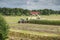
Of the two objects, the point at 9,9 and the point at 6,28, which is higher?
the point at 6,28

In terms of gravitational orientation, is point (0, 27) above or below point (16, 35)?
above

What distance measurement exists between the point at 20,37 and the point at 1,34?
566cm

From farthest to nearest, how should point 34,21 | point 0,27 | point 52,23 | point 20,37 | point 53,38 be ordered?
point 34,21
point 52,23
point 20,37
point 53,38
point 0,27

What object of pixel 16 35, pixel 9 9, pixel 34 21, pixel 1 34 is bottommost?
A: pixel 9 9

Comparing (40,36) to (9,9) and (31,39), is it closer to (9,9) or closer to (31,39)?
(31,39)

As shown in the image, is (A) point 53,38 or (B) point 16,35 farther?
(B) point 16,35

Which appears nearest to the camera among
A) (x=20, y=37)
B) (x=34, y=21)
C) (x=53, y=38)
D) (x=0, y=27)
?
(x=0, y=27)

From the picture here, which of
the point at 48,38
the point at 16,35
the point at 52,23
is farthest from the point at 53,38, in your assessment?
the point at 52,23

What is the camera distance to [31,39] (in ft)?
99.3

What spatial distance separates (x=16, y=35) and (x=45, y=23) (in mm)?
18529

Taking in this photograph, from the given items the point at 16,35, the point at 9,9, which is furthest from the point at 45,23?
the point at 9,9

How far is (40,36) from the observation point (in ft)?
101

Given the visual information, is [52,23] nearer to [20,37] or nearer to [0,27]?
[20,37]

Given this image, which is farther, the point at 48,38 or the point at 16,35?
the point at 16,35
